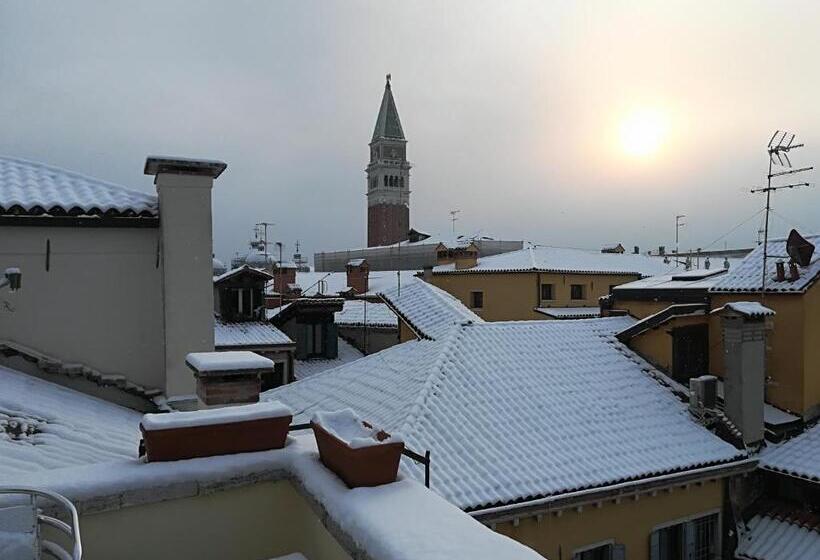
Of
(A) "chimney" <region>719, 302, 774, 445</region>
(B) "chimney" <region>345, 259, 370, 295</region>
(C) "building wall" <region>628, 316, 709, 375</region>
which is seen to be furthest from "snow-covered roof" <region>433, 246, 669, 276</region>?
(A) "chimney" <region>719, 302, 774, 445</region>

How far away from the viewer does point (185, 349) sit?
21.2ft

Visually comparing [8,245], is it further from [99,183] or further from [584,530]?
[584,530]

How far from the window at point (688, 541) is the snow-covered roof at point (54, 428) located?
21.7ft

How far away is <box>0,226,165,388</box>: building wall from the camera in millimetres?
6062

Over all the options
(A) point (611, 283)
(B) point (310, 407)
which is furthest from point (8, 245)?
(A) point (611, 283)

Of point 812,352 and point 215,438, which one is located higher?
point 215,438

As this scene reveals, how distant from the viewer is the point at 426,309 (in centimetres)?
1187

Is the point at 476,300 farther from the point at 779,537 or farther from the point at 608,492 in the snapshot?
the point at 608,492

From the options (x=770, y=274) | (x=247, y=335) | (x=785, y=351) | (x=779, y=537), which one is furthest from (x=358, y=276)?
(x=779, y=537)

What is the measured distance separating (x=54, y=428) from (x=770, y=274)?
11.3 m

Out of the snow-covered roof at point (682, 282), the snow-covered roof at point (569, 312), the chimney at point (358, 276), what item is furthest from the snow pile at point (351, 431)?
the chimney at point (358, 276)

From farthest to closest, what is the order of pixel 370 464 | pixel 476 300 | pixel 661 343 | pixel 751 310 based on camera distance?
1. pixel 476 300
2. pixel 661 343
3. pixel 751 310
4. pixel 370 464

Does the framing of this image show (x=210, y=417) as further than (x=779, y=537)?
No

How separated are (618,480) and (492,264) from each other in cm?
2063
